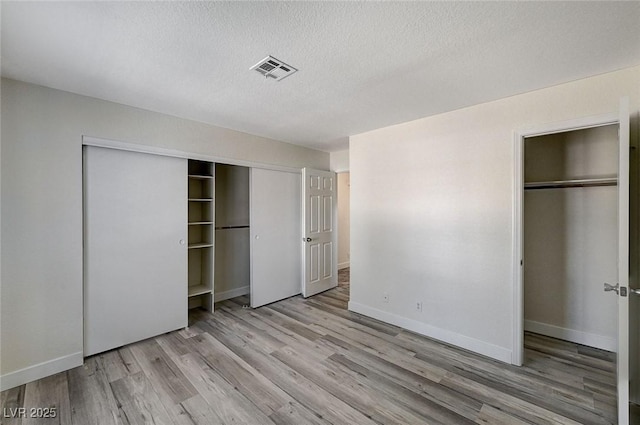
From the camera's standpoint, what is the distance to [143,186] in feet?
9.46

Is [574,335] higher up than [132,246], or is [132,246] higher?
[132,246]

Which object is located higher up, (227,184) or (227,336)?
(227,184)

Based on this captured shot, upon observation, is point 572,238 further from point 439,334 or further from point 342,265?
point 342,265

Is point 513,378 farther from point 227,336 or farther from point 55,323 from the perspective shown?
point 55,323

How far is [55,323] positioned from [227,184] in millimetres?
2647

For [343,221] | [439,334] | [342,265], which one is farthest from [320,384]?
[343,221]

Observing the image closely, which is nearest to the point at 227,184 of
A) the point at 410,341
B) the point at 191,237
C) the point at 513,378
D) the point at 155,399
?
the point at 191,237

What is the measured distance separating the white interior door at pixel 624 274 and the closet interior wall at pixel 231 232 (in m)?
4.20

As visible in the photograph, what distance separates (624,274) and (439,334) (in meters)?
1.75

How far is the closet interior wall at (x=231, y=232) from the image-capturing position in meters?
4.29

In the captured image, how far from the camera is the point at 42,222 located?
7.45 ft

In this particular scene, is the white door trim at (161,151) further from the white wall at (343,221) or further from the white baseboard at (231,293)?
the white wall at (343,221)

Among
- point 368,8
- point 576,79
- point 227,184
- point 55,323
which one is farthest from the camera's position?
point 227,184

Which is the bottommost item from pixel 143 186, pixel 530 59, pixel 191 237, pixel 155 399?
pixel 155 399
